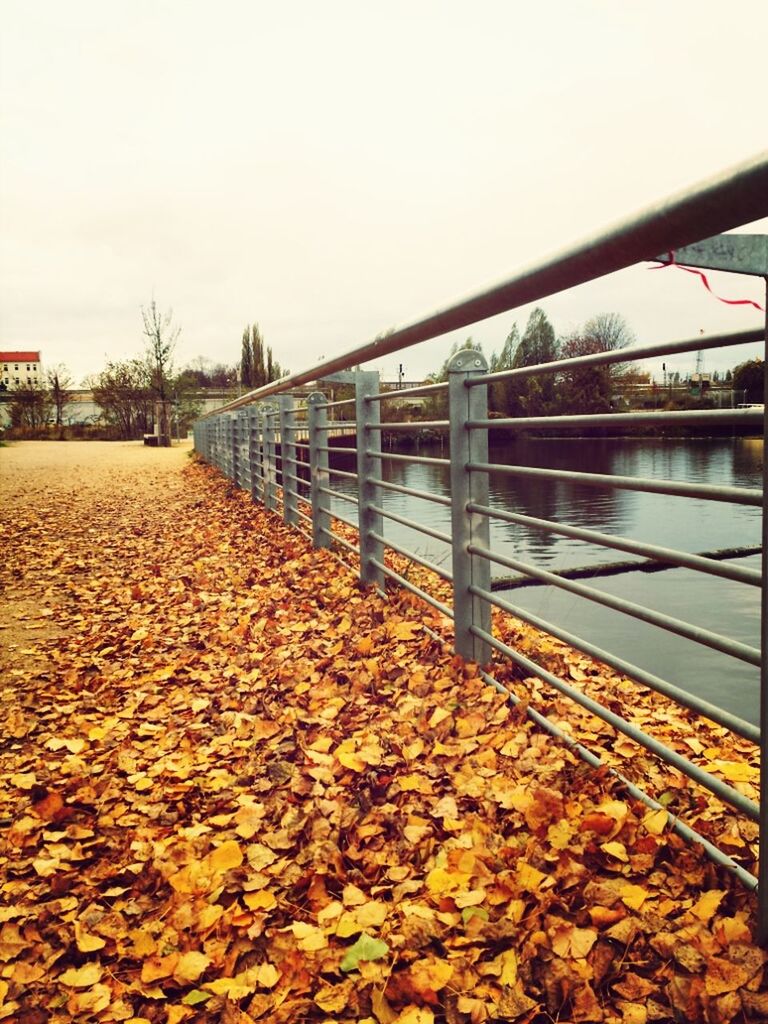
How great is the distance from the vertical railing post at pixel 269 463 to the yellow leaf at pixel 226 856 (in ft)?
22.1

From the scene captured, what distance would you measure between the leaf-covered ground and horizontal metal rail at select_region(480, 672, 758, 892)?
0.10ft

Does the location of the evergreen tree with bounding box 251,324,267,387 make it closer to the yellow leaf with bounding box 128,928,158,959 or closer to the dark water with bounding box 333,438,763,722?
the dark water with bounding box 333,438,763,722

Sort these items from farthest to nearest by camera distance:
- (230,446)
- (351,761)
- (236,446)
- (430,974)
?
(230,446) < (236,446) < (351,761) < (430,974)

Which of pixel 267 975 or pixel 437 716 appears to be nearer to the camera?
pixel 267 975

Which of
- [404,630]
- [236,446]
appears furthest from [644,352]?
[236,446]

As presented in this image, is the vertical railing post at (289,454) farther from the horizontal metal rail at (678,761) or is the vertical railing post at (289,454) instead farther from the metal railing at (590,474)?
the horizontal metal rail at (678,761)

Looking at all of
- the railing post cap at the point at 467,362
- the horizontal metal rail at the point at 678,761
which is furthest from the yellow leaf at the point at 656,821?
the railing post cap at the point at 467,362

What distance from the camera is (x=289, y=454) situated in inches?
310

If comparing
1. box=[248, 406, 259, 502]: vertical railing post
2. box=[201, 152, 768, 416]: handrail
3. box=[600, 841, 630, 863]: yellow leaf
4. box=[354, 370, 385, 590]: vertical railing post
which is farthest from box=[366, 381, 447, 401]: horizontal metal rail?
box=[248, 406, 259, 502]: vertical railing post

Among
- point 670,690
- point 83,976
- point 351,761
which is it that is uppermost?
point 670,690

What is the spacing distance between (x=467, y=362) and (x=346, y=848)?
1.95m

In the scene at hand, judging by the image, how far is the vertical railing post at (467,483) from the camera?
3.22m

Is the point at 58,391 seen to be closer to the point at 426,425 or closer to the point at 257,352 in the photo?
the point at 257,352

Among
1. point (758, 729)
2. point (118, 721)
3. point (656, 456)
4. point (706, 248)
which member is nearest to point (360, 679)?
point (118, 721)
